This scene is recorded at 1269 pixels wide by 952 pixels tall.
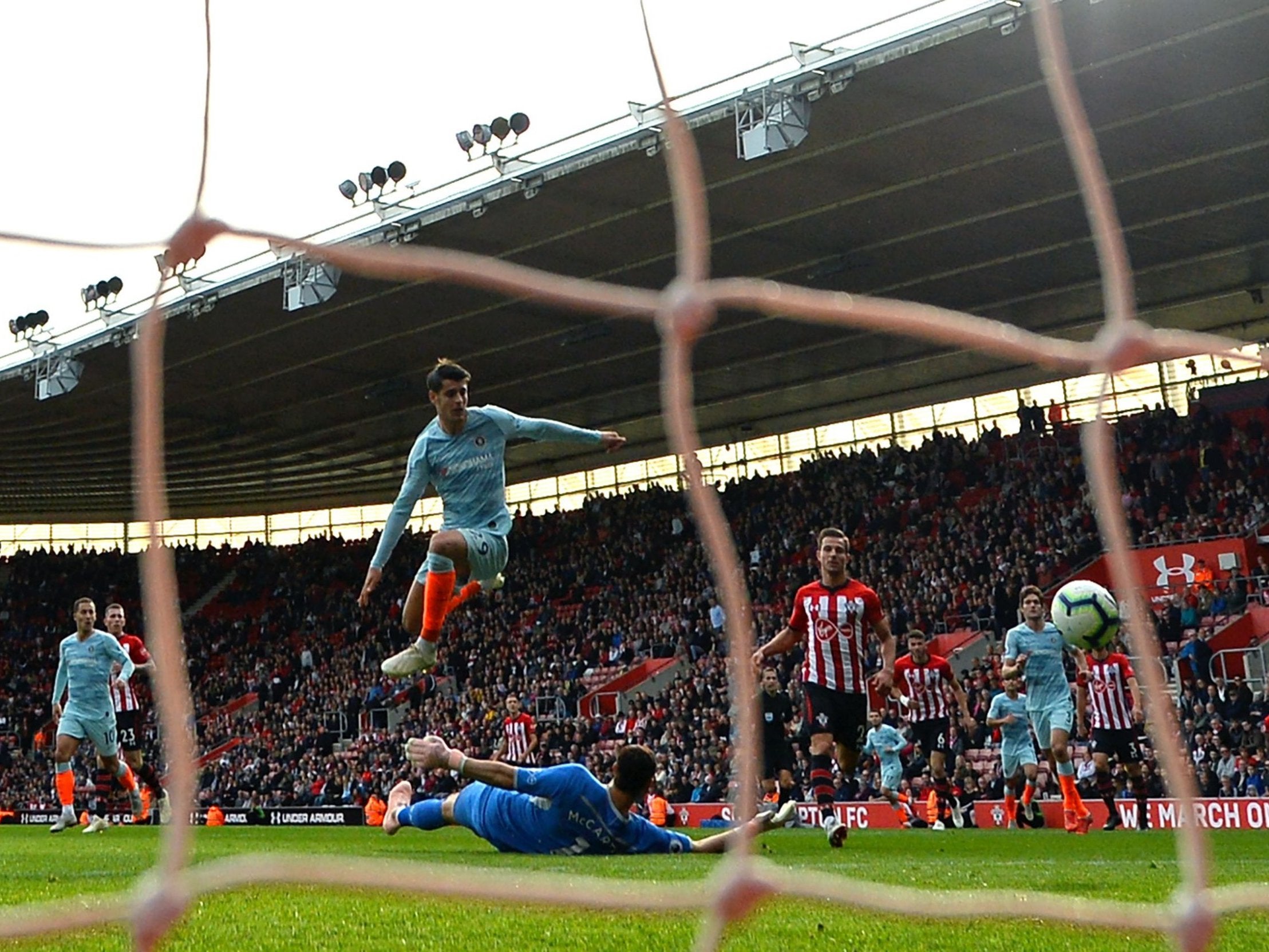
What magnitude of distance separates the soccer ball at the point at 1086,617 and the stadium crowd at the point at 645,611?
5829 mm

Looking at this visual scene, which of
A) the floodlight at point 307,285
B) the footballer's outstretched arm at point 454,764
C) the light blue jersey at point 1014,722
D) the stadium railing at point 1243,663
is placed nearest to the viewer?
the footballer's outstretched arm at point 454,764

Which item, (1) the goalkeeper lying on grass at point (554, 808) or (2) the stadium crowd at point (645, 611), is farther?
(2) the stadium crowd at point (645, 611)

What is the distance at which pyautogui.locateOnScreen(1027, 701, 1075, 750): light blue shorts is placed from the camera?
12.8 m

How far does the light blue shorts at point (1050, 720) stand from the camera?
12.8m

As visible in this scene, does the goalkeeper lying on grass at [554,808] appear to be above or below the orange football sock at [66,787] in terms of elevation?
below

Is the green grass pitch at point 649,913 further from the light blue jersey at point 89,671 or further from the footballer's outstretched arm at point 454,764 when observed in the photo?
the light blue jersey at point 89,671

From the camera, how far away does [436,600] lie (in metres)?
7.92

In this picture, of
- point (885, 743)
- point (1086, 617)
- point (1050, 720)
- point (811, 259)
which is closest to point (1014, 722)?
point (1050, 720)

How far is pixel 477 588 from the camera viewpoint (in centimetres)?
801

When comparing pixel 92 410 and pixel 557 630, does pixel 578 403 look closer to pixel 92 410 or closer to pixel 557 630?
pixel 557 630

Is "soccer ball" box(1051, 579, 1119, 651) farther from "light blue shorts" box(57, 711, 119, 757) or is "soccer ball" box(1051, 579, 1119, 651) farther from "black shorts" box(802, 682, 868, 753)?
"light blue shorts" box(57, 711, 119, 757)

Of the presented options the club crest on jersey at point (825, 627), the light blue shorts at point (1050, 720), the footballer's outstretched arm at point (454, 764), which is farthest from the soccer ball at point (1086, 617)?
the footballer's outstretched arm at point (454, 764)

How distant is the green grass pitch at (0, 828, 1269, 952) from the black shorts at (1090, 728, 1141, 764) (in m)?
1.68

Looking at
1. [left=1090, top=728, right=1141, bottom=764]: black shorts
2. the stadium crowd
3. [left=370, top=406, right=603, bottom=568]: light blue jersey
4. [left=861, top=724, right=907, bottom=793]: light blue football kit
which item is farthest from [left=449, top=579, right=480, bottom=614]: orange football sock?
the stadium crowd
